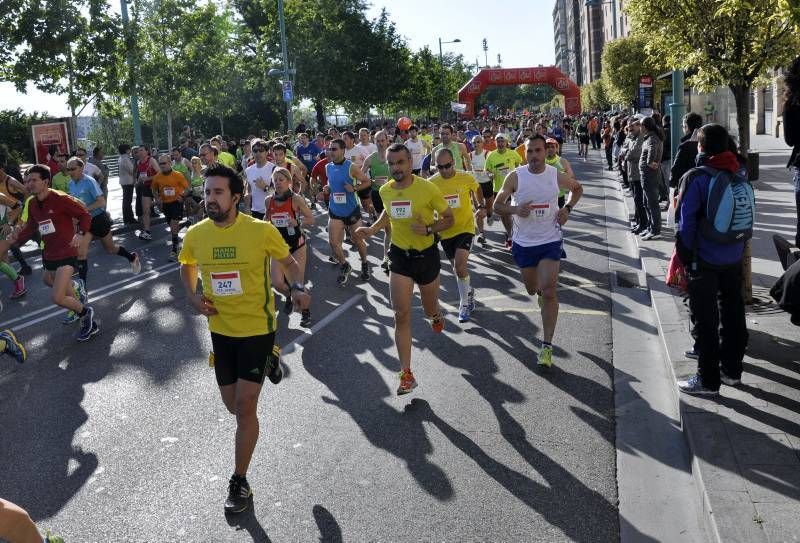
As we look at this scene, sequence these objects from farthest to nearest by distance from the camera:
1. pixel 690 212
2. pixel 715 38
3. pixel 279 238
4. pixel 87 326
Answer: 1. pixel 715 38
2. pixel 87 326
3. pixel 690 212
4. pixel 279 238

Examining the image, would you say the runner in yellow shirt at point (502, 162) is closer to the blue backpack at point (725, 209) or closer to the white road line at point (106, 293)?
the white road line at point (106, 293)

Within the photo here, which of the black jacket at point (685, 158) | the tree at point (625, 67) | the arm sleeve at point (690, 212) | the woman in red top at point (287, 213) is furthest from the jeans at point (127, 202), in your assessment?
the tree at point (625, 67)

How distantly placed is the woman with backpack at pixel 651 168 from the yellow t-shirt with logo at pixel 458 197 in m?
4.71

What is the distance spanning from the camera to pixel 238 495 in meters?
4.38

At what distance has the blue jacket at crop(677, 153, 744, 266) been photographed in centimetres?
525

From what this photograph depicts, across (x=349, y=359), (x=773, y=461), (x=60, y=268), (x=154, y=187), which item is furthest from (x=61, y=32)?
(x=773, y=461)

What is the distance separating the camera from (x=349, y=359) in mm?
7207

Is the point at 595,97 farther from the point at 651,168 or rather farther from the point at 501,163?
the point at 651,168

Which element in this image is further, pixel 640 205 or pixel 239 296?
pixel 640 205

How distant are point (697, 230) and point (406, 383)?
2293 mm

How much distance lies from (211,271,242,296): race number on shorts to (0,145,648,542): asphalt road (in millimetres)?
1143

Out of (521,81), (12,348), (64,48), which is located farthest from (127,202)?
(521,81)

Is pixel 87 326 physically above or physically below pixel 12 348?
below

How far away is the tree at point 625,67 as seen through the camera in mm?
40656
